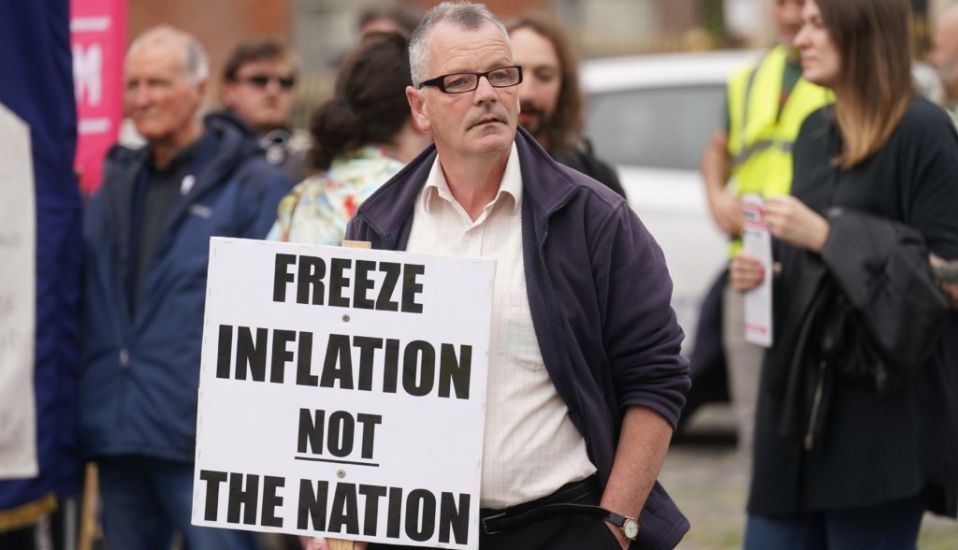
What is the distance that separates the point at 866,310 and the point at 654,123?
19.2ft

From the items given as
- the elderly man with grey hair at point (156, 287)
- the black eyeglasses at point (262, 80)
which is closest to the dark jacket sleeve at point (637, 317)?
the elderly man with grey hair at point (156, 287)

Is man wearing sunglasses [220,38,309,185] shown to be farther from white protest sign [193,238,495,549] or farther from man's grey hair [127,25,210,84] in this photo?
white protest sign [193,238,495,549]

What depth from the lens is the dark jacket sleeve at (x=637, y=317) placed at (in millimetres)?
3631

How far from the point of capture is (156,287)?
5.79 metres

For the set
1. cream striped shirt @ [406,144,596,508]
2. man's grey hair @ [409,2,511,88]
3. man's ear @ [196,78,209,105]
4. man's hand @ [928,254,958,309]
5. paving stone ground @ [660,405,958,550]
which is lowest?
paving stone ground @ [660,405,958,550]

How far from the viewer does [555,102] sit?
5883 mm

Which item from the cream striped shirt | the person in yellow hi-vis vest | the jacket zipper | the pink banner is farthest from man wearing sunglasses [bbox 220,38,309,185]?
the cream striped shirt

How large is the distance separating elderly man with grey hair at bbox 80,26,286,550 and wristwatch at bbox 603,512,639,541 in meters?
2.41

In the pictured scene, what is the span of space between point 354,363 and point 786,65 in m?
3.38

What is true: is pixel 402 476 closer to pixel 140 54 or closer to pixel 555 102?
pixel 555 102

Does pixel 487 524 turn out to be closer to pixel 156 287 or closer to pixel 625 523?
pixel 625 523

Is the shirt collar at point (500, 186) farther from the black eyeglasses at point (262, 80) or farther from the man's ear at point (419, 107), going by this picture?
the black eyeglasses at point (262, 80)

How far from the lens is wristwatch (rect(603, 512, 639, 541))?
356cm

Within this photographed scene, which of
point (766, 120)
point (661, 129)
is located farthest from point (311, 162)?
point (661, 129)
